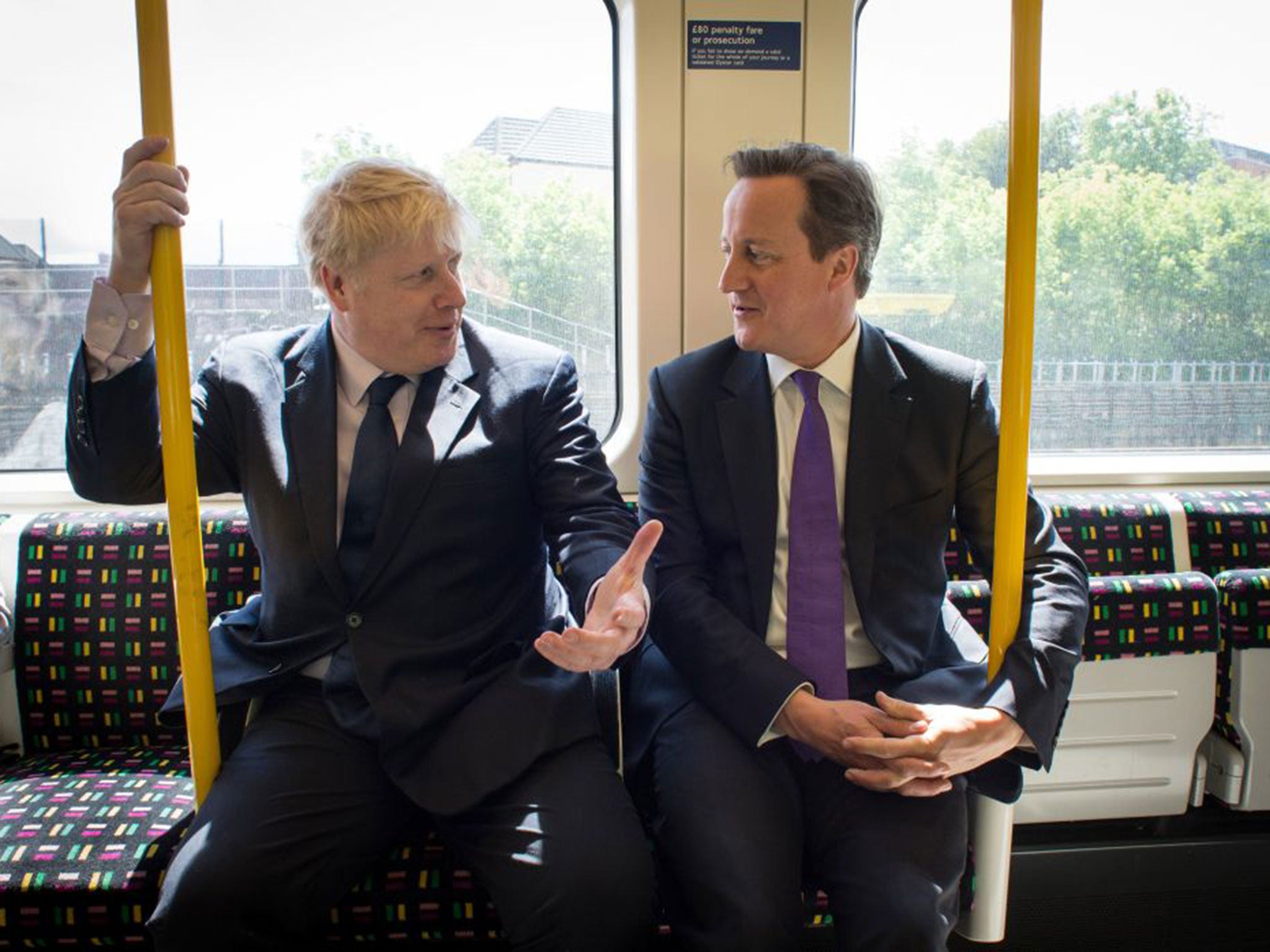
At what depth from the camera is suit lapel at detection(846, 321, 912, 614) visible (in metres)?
2.08

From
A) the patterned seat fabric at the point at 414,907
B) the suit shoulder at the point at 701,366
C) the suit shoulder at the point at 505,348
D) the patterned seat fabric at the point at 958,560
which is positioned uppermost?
the suit shoulder at the point at 505,348

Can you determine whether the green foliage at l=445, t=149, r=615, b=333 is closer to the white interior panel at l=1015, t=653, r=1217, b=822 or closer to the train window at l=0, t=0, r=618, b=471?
the train window at l=0, t=0, r=618, b=471

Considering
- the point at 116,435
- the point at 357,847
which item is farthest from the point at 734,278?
the point at 357,847

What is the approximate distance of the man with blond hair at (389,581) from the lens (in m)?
1.80

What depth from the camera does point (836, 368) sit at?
86.9 inches

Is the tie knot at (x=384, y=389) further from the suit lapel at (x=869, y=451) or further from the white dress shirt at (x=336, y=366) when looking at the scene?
the suit lapel at (x=869, y=451)

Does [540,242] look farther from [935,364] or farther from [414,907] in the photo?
[414,907]

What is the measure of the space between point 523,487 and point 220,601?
0.97 meters

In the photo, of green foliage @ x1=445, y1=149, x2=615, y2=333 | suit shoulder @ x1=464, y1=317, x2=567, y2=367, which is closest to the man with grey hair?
suit shoulder @ x1=464, y1=317, x2=567, y2=367

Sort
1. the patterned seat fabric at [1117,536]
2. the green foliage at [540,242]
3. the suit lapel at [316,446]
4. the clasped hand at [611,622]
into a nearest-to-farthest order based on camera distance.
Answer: the clasped hand at [611,622] < the suit lapel at [316,446] < the patterned seat fabric at [1117,536] < the green foliage at [540,242]

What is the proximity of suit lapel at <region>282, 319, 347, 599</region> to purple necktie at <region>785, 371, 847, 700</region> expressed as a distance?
930mm

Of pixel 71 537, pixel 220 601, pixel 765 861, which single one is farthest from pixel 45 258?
pixel 765 861

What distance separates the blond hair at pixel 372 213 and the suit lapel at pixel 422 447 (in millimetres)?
278

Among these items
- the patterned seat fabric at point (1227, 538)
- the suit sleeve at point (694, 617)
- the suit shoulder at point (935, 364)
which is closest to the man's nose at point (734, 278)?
the suit sleeve at point (694, 617)
